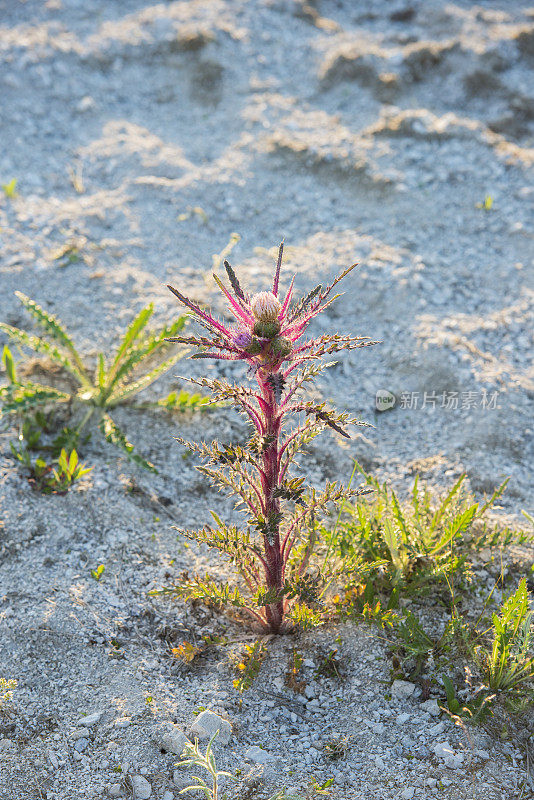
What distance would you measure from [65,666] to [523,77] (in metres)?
6.84

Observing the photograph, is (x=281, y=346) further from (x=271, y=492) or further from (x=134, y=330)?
(x=134, y=330)

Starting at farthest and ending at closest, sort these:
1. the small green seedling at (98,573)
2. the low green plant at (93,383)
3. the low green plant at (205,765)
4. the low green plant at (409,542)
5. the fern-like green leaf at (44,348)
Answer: the fern-like green leaf at (44,348), the low green plant at (93,383), the small green seedling at (98,573), the low green plant at (409,542), the low green plant at (205,765)

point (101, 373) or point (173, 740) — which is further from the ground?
point (101, 373)

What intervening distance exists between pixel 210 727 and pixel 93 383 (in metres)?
2.18

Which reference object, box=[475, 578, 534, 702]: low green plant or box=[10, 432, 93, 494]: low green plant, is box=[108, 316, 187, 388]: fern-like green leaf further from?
box=[475, 578, 534, 702]: low green plant

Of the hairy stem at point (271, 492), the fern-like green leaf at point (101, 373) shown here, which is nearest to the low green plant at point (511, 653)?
the hairy stem at point (271, 492)

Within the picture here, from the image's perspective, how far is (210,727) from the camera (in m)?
2.45

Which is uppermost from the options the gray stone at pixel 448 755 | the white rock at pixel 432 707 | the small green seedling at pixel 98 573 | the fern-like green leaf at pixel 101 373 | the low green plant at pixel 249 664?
the fern-like green leaf at pixel 101 373

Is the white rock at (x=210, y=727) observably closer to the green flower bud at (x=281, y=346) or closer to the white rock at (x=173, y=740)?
the white rock at (x=173, y=740)

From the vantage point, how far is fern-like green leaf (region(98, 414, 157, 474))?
345cm

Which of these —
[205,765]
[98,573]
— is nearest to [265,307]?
[205,765]

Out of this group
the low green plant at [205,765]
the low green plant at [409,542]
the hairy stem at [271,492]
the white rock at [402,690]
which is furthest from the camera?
the low green plant at [409,542]

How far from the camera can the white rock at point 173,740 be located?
7.91 ft

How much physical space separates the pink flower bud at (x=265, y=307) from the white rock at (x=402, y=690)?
5.23 ft
